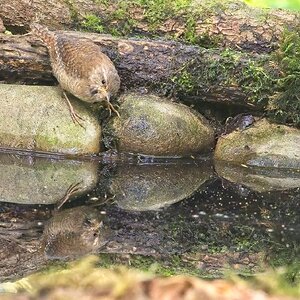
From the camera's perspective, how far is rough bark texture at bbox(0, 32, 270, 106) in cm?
571

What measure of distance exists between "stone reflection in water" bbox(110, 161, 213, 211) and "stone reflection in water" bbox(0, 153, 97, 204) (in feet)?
0.85

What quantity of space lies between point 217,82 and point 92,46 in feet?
4.03

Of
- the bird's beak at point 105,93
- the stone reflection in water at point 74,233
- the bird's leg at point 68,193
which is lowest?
the bird's leg at point 68,193

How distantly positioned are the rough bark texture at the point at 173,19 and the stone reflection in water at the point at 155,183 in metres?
1.43

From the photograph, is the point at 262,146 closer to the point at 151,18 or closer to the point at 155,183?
the point at 155,183

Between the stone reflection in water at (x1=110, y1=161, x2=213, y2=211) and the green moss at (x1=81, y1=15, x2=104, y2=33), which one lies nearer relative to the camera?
the stone reflection in water at (x1=110, y1=161, x2=213, y2=211)

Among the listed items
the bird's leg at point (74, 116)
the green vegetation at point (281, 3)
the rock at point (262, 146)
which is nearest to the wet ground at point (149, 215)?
the rock at point (262, 146)

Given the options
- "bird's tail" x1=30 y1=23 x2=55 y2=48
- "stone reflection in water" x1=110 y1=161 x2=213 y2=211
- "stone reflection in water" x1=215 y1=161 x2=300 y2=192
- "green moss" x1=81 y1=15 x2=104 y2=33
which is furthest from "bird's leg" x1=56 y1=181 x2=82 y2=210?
"green moss" x1=81 y1=15 x2=104 y2=33

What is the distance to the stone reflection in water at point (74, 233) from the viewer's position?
10.3ft

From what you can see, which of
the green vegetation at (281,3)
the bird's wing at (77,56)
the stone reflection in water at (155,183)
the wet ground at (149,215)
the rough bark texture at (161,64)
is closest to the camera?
the wet ground at (149,215)

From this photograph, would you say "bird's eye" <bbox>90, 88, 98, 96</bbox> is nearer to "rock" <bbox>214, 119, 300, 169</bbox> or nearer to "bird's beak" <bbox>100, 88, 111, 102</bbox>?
"bird's beak" <bbox>100, 88, 111, 102</bbox>

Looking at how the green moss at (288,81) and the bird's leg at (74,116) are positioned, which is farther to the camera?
the bird's leg at (74,116)

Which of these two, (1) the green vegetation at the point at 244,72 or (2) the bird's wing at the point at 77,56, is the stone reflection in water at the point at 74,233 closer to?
(2) the bird's wing at the point at 77,56

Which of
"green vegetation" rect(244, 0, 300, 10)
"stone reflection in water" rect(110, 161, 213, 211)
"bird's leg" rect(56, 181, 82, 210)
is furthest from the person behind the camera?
"green vegetation" rect(244, 0, 300, 10)
